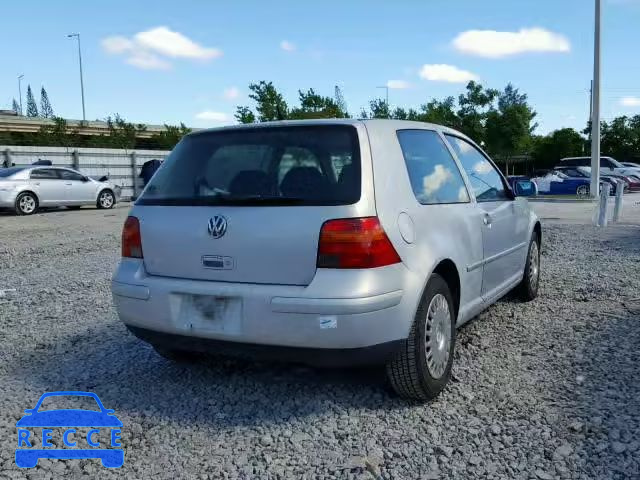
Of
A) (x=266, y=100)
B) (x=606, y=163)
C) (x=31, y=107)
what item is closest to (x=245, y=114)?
(x=266, y=100)

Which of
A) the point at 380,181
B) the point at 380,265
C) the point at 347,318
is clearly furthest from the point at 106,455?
the point at 380,181

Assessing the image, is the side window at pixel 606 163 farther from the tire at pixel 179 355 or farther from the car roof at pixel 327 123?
the tire at pixel 179 355

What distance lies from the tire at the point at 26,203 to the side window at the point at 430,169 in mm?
16264

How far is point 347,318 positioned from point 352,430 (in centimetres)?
62

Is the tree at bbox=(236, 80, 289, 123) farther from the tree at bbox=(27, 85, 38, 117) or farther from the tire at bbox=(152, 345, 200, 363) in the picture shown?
the tree at bbox=(27, 85, 38, 117)

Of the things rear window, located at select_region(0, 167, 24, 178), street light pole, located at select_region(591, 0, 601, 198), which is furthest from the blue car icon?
street light pole, located at select_region(591, 0, 601, 198)

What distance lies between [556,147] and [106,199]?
146 ft

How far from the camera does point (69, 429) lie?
328 cm

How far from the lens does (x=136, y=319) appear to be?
361 cm

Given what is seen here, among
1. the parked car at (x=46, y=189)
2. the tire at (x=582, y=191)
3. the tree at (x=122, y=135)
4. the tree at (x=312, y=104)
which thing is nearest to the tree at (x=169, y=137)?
the tree at (x=122, y=135)

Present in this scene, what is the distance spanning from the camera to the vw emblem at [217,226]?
3.35m

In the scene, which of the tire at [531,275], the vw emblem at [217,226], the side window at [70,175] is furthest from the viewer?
the side window at [70,175]

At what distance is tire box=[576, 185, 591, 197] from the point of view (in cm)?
2520

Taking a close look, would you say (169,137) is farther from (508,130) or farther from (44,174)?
(44,174)
